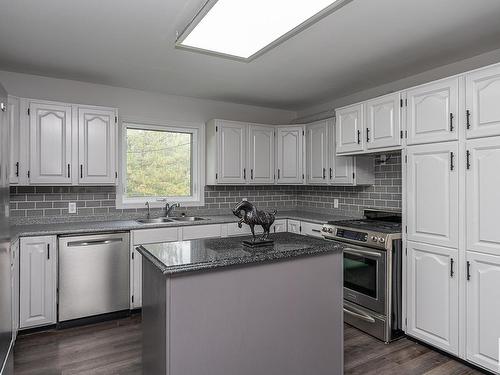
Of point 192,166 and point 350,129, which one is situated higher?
point 350,129

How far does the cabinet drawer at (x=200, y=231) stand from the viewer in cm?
368

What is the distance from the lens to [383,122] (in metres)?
3.14

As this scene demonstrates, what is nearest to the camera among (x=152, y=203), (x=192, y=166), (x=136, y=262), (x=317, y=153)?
A: (x=136, y=262)

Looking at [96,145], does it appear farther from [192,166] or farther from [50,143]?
[192,166]

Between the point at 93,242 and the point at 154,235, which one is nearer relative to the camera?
the point at 93,242

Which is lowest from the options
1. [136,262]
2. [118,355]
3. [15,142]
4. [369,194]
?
[118,355]

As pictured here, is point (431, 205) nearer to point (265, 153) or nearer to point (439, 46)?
point (439, 46)

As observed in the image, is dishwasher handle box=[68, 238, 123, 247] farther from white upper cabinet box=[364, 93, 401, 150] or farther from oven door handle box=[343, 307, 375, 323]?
white upper cabinet box=[364, 93, 401, 150]

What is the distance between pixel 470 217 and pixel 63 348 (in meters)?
3.40

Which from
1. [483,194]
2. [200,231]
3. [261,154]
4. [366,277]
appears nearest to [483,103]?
[483,194]

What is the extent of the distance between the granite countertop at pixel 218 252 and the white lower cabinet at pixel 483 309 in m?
1.09

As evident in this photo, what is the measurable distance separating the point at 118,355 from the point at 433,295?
2.60m

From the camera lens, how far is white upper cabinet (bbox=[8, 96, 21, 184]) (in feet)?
10.0

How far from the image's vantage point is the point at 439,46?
2754 millimetres
